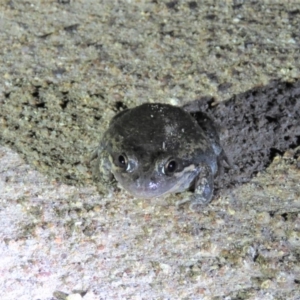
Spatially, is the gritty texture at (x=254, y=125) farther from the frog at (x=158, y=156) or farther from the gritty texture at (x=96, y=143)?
the frog at (x=158, y=156)

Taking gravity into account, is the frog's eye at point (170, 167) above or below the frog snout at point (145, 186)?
above

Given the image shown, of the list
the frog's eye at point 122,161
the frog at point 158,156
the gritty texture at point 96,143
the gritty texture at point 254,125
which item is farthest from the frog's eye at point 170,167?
the gritty texture at point 254,125

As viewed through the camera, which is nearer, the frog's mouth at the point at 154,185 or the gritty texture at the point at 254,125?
the frog's mouth at the point at 154,185

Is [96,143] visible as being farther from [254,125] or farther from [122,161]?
[254,125]

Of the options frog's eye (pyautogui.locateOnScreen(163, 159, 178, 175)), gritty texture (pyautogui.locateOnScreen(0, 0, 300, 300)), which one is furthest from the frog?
gritty texture (pyautogui.locateOnScreen(0, 0, 300, 300))

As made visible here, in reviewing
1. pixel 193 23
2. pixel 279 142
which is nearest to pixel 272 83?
pixel 279 142

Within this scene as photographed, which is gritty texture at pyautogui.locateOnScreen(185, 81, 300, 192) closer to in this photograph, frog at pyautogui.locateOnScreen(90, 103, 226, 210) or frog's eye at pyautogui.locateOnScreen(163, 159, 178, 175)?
frog at pyautogui.locateOnScreen(90, 103, 226, 210)
